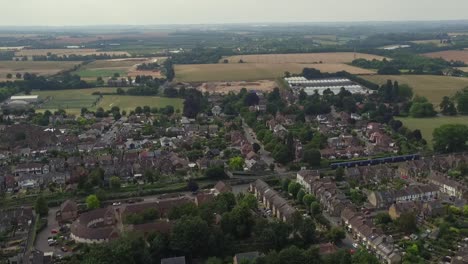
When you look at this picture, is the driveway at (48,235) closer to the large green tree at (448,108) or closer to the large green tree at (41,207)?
the large green tree at (41,207)

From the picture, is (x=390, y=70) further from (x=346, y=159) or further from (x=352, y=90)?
(x=346, y=159)

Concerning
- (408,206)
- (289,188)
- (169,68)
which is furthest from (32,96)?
(408,206)

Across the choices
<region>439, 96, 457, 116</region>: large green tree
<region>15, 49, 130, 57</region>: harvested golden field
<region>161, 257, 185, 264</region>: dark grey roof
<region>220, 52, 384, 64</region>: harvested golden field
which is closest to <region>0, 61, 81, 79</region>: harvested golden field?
<region>15, 49, 130, 57</region>: harvested golden field

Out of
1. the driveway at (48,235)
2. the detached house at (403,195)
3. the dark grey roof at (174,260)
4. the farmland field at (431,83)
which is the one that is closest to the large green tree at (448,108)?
the farmland field at (431,83)

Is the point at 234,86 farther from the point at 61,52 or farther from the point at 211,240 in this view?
the point at 61,52

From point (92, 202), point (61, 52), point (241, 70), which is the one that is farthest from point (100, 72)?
point (92, 202)

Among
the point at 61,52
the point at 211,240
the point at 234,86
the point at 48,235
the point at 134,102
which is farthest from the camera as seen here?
the point at 61,52
